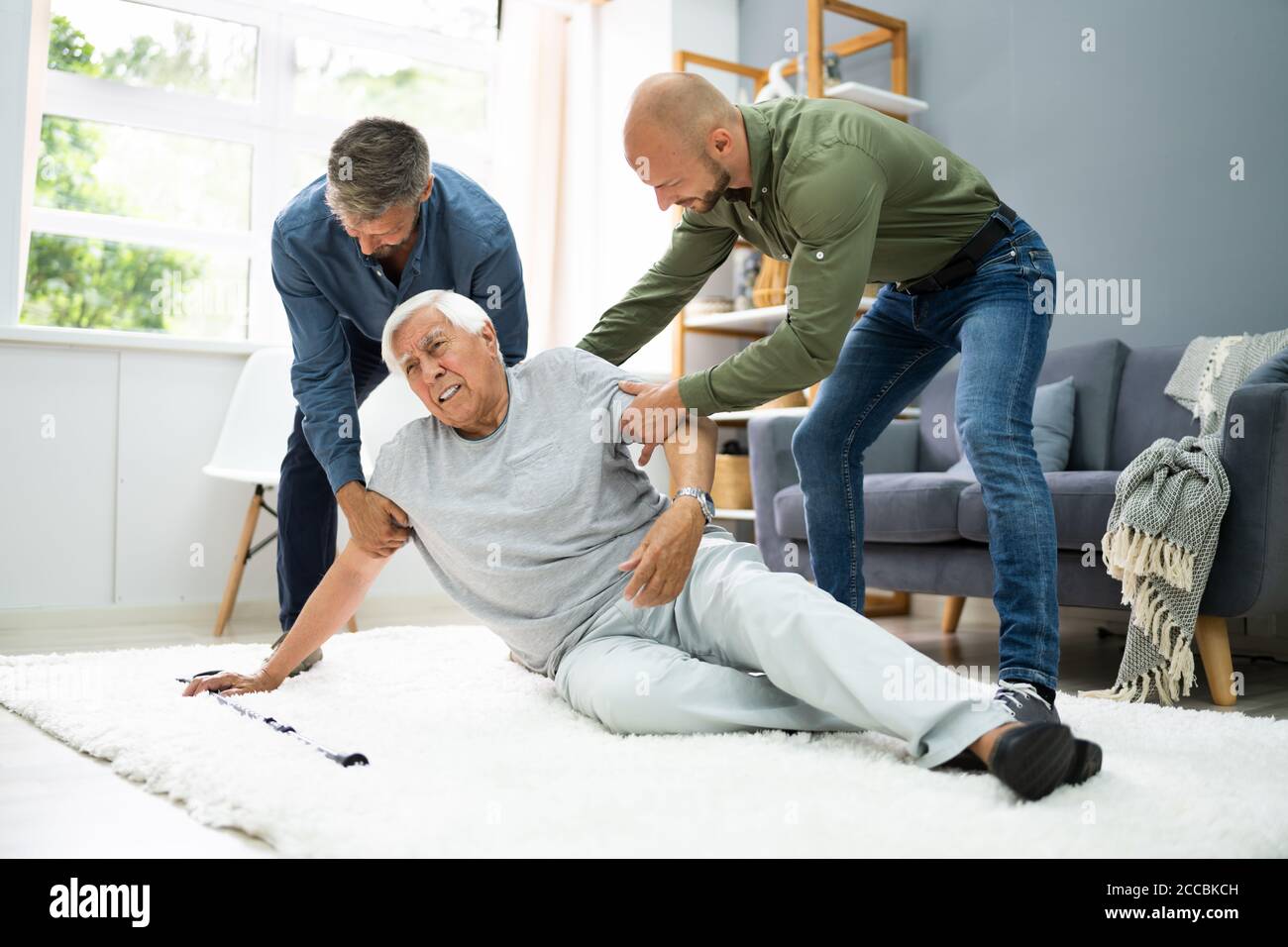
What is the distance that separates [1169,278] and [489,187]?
8.46ft

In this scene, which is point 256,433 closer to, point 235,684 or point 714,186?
point 235,684

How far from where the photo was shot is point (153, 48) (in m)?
3.80

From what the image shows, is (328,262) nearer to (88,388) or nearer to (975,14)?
(88,388)

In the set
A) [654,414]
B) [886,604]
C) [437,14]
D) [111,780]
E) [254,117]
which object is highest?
[437,14]

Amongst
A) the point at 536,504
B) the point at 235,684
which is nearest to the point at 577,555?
the point at 536,504

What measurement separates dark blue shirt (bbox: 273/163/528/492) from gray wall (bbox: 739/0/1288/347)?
6.69 feet

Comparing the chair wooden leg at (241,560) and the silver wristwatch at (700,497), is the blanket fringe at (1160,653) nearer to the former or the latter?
the silver wristwatch at (700,497)

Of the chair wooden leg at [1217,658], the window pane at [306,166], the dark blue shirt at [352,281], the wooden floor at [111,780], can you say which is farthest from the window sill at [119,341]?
the chair wooden leg at [1217,658]

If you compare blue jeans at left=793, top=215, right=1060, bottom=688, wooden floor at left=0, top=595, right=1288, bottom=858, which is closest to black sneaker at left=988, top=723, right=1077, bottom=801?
blue jeans at left=793, top=215, right=1060, bottom=688

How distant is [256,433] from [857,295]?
88.0 inches

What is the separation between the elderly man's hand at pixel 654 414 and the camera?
1.59 m

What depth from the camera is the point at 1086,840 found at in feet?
3.51

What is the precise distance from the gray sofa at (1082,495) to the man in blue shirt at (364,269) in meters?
1.11
